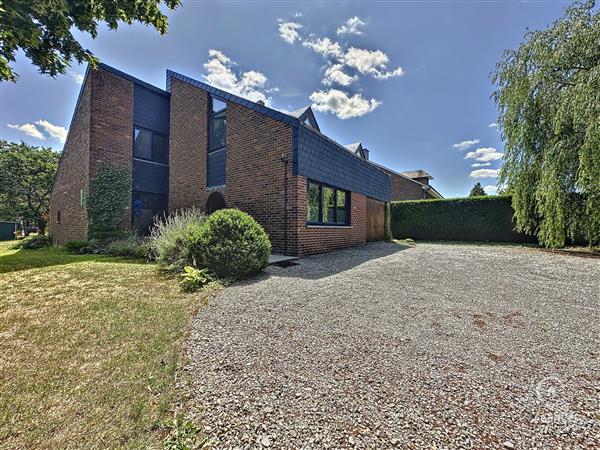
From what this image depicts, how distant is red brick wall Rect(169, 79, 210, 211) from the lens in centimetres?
1063

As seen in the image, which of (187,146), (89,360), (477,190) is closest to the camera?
(89,360)

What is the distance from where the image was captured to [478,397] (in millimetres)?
2029

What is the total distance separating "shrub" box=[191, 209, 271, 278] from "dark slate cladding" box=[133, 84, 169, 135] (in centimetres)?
929

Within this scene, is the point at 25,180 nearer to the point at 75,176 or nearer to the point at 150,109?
the point at 75,176

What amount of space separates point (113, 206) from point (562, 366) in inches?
521

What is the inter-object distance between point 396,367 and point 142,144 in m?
13.5

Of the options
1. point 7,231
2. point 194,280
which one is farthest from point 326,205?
point 7,231

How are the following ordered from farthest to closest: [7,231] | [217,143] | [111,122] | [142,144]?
[7,231], [142,144], [111,122], [217,143]

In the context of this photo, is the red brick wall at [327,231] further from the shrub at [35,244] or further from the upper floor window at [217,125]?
the shrub at [35,244]

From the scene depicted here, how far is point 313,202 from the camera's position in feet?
28.3

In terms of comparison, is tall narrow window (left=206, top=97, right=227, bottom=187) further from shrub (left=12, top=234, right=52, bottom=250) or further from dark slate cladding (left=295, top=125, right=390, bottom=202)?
shrub (left=12, top=234, right=52, bottom=250)

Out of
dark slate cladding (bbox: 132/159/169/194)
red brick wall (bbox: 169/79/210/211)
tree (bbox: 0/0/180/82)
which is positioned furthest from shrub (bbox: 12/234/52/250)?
tree (bbox: 0/0/180/82)

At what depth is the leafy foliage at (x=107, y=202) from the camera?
10.2 meters

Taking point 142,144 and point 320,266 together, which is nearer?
point 320,266
